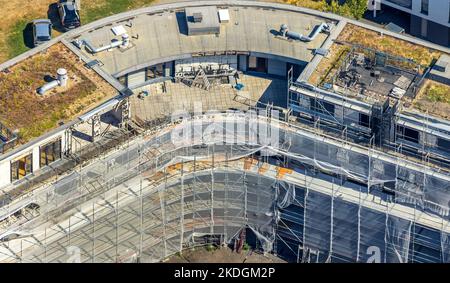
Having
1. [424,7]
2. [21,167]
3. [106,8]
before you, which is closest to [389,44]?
[424,7]

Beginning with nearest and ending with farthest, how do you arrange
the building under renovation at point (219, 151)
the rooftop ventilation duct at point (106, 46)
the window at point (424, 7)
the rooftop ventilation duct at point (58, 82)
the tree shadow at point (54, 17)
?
the building under renovation at point (219, 151)
the rooftop ventilation duct at point (58, 82)
the rooftop ventilation duct at point (106, 46)
the tree shadow at point (54, 17)
the window at point (424, 7)

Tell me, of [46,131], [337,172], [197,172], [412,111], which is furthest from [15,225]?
[412,111]

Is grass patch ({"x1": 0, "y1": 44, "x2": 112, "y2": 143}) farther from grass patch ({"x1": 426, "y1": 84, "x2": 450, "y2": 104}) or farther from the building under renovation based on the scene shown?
grass patch ({"x1": 426, "y1": 84, "x2": 450, "y2": 104})

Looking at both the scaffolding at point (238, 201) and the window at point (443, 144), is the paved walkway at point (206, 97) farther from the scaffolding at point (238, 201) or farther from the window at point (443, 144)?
the window at point (443, 144)

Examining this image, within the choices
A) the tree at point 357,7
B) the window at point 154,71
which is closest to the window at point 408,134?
the window at point 154,71

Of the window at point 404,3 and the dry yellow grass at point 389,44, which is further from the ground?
the window at point 404,3

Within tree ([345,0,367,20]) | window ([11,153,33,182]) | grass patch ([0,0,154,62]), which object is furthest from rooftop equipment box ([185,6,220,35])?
window ([11,153,33,182])

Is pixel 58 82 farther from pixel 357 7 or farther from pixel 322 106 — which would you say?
pixel 357 7
